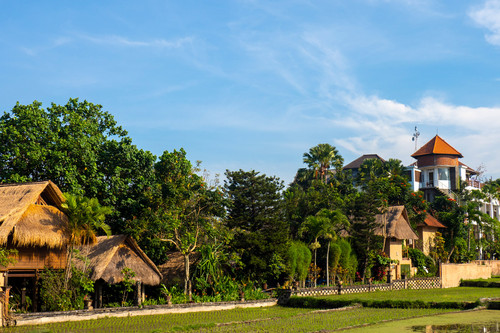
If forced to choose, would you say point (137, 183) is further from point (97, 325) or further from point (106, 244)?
point (97, 325)

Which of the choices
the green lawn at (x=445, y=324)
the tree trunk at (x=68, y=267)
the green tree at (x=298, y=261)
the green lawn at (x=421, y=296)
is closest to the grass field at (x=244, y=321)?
the green lawn at (x=445, y=324)

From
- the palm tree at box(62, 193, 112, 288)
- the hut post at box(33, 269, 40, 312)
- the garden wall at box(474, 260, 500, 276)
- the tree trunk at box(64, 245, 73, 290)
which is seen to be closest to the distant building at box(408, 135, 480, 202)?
the garden wall at box(474, 260, 500, 276)

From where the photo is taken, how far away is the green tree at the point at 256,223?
26.9 meters

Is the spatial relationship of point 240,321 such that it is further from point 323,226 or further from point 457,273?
point 457,273

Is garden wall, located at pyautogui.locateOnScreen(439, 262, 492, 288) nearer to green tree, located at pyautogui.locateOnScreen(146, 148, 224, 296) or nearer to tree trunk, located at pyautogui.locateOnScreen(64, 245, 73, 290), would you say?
green tree, located at pyautogui.locateOnScreen(146, 148, 224, 296)

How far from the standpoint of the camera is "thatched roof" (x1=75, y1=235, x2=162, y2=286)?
23016 mm

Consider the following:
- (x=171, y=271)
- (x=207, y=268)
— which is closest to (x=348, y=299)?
(x=207, y=268)

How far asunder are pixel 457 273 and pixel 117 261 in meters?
25.1

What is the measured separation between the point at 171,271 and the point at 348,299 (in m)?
8.75

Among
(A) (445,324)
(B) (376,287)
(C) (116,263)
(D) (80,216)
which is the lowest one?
(B) (376,287)

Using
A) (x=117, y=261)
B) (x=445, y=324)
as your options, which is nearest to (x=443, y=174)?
(x=445, y=324)

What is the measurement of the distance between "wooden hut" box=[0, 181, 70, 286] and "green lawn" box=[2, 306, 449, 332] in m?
3.34

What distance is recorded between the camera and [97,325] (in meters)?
17.6

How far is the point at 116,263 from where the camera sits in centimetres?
2356
